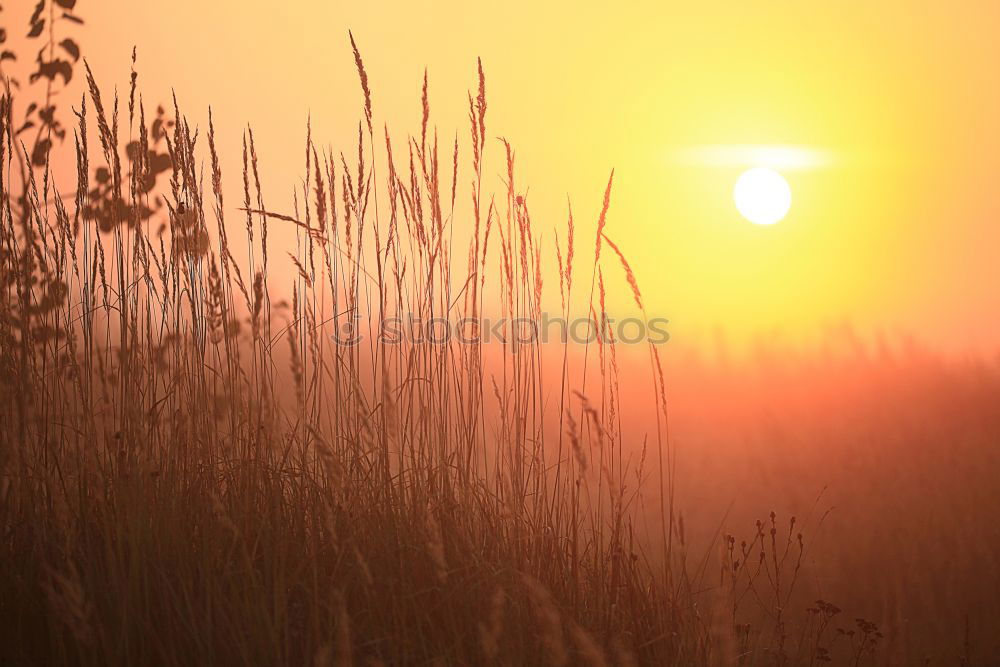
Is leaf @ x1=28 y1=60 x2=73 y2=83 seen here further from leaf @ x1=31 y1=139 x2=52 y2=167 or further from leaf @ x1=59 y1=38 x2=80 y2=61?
leaf @ x1=31 y1=139 x2=52 y2=167

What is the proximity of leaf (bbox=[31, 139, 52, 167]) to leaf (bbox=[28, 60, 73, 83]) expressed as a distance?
0.26 metres

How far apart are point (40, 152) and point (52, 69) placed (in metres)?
0.32

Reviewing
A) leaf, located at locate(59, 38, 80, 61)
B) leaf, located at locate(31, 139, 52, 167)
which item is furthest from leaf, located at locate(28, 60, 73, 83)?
leaf, located at locate(31, 139, 52, 167)

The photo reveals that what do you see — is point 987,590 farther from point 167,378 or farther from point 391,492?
point 167,378

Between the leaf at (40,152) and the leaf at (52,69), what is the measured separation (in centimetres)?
26

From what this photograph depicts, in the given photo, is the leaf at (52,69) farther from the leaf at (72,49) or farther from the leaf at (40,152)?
the leaf at (40,152)

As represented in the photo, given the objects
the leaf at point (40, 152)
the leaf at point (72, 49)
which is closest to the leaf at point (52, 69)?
the leaf at point (72, 49)

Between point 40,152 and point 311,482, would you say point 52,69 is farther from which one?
point 311,482

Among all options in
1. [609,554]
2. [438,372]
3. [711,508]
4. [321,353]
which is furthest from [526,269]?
[711,508]

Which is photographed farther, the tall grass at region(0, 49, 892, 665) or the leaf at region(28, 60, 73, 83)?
the leaf at region(28, 60, 73, 83)

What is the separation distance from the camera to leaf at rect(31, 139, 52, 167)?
8.43 feet

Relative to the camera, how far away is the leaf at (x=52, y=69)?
2.76 metres

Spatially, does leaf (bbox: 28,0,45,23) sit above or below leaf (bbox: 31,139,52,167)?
above

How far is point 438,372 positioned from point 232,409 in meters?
0.53
